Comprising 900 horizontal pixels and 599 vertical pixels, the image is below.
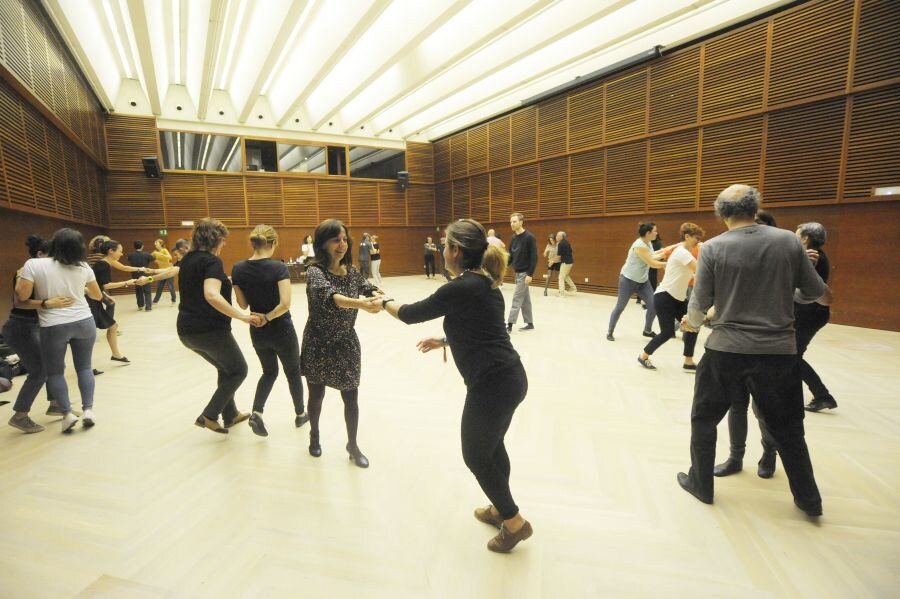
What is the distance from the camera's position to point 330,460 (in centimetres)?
260

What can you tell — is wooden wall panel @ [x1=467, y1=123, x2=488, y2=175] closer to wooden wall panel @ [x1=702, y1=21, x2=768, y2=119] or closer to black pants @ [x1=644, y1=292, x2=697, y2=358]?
wooden wall panel @ [x1=702, y1=21, x2=768, y2=119]

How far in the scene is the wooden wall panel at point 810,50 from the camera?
5984mm

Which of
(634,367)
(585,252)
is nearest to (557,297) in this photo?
(585,252)

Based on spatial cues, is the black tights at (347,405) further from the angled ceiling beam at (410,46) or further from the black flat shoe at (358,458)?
the angled ceiling beam at (410,46)

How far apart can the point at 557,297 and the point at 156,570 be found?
8.61 meters

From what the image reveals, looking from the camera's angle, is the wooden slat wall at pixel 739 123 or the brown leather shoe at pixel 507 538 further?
the wooden slat wall at pixel 739 123

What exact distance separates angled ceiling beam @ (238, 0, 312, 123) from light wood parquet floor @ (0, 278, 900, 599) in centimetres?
577

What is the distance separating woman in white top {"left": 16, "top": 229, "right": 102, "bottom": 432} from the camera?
9.34 ft

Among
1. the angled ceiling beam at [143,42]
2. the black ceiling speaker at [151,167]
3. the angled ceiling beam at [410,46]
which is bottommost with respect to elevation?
the black ceiling speaker at [151,167]

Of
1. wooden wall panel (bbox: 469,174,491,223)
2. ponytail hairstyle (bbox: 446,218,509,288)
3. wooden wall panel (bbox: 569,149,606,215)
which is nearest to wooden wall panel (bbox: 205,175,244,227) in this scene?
wooden wall panel (bbox: 469,174,491,223)

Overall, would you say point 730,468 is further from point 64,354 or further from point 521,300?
point 64,354

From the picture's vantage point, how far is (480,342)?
166 cm

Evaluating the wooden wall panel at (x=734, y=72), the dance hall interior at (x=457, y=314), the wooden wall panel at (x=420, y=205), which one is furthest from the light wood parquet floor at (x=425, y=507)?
the wooden wall panel at (x=420, y=205)

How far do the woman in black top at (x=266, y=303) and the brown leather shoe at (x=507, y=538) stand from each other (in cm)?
175
